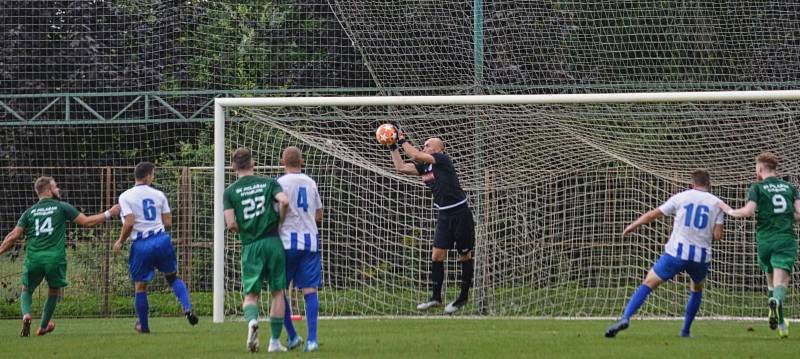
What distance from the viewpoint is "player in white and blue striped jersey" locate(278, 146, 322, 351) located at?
405 inches

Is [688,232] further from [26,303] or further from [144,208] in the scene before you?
[26,303]

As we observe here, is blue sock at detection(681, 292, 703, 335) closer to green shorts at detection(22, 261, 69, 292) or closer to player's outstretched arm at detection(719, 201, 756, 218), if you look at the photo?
player's outstretched arm at detection(719, 201, 756, 218)

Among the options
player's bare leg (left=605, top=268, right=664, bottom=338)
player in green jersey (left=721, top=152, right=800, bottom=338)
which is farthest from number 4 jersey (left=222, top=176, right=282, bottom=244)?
player in green jersey (left=721, top=152, right=800, bottom=338)

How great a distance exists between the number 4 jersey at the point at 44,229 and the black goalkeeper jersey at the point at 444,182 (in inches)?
155

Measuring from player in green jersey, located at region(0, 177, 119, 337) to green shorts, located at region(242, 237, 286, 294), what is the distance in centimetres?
298

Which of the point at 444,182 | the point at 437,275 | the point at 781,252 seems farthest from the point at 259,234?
the point at 781,252

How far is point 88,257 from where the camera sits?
61.9 feet

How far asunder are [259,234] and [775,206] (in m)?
4.90

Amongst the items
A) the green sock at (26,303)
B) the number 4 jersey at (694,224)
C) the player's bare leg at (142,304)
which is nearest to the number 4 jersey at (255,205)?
the player's bare leg at (142,304)

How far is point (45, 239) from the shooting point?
41.5ft

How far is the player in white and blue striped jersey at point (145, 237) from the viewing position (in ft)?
41.2

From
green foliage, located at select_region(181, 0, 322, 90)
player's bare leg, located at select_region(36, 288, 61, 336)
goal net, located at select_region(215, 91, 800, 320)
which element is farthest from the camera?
green foliage, located at select_region(181, 0, 322, 90)

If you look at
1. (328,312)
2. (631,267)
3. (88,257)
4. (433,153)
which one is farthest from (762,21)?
(88,257)

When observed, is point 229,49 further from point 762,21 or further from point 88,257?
point 762,21
